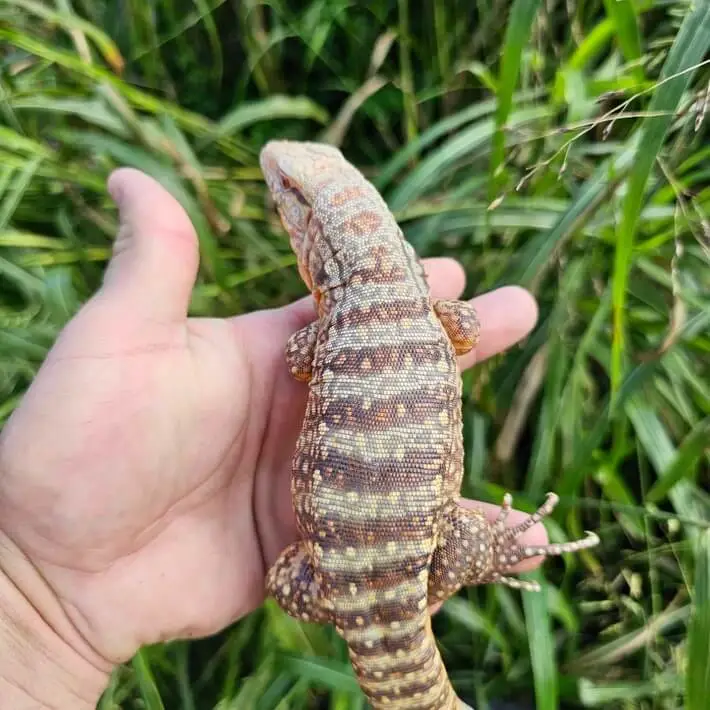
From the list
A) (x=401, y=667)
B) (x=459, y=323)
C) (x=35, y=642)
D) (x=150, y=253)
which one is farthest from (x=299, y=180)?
(x=35, y=642)

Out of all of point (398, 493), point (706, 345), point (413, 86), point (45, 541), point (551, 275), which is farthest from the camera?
point (413, 86)

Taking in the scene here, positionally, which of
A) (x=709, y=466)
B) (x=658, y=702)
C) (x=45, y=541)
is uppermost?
(x=45, y=541)

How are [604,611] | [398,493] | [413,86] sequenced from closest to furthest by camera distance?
[398,493], [604,611], [413,86]

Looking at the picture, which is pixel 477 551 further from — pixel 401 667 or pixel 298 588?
pixel 298 588

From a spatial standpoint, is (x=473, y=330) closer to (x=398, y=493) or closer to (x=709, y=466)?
(x=398, y=493)

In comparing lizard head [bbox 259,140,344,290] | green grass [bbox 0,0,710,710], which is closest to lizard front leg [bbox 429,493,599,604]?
green grass [bbox 0,0,710,710]

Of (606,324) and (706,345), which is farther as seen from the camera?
(606,324)

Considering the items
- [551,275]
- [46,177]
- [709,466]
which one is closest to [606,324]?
[551,275]
